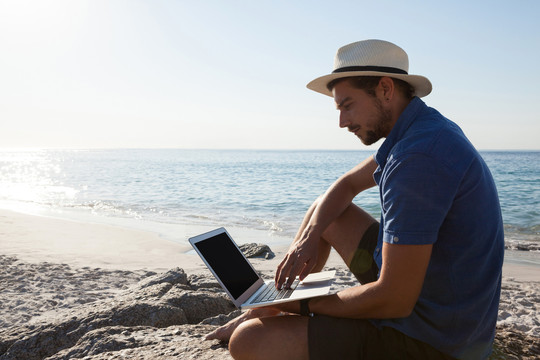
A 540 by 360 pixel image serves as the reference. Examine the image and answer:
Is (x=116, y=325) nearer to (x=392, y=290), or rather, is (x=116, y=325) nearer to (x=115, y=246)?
(x=392, y=290)

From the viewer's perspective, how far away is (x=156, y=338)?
3.28m

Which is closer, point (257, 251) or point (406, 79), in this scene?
point (406, 79)

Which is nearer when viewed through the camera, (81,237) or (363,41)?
(363,41)

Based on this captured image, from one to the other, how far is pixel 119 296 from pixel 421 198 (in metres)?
3.35

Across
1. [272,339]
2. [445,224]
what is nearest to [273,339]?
[272,339]

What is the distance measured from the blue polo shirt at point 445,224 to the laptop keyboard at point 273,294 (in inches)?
20.6

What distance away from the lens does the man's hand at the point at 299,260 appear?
250 cm

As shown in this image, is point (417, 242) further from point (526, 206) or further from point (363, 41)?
point (526, 206)

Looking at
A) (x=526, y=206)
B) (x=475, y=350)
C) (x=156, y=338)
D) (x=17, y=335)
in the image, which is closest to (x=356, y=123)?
(x=475, y=350)

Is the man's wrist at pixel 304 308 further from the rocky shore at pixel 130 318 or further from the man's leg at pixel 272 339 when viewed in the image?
the rocky shore at pixel 130 318

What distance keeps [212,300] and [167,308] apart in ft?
1.73

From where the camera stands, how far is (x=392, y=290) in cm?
189

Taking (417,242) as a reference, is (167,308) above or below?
below

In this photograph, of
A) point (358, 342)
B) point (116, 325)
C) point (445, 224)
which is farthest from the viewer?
point (116, 325)
